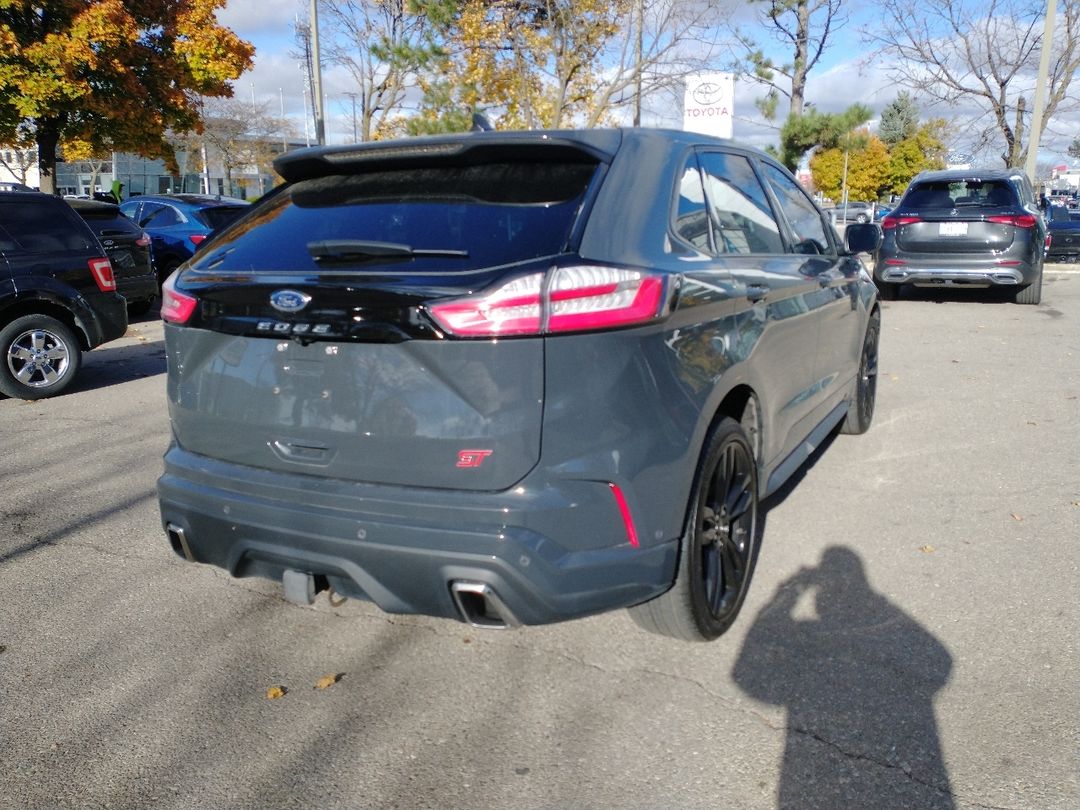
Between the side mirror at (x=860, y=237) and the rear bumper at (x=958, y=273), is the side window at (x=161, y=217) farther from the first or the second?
the side mirror at (x=860, y=237)

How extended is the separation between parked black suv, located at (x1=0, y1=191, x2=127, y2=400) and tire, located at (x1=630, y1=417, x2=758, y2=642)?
6.41 m

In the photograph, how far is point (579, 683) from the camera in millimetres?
3158

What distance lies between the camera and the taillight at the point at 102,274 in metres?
8.05

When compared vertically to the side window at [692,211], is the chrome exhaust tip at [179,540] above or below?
below

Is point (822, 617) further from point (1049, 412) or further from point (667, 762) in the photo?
point (1049, 412)

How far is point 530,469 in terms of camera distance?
8.43ft

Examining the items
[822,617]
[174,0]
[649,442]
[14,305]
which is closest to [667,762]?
[649,442]

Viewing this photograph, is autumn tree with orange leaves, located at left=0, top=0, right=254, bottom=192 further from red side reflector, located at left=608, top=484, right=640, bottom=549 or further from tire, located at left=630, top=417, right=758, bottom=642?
red side reflector, located at left=608, top=484, right=640, bottom=549

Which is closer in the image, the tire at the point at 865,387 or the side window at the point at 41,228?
the tire at the point at 865,387

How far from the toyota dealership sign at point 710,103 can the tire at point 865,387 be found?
39.7ft

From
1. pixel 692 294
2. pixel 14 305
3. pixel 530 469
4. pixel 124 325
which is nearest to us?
pixel 530 469

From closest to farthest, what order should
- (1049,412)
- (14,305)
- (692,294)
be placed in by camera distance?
(692,294) < (1049,412) < (14,305)

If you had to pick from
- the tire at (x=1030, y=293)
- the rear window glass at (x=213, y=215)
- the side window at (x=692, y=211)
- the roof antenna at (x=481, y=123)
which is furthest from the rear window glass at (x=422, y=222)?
the rear window glass at (x=213, y=215)

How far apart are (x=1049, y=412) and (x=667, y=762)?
537 centimetres
